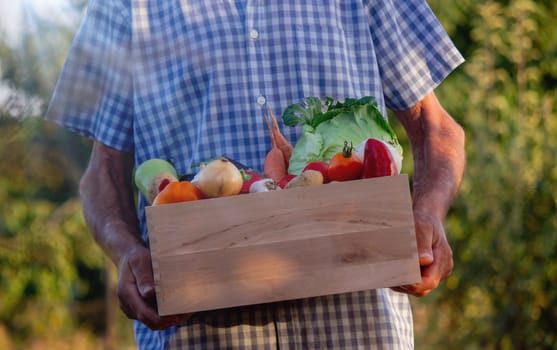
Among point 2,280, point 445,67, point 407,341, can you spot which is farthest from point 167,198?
point 2,280

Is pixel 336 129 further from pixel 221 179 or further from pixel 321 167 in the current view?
pixel 221 179

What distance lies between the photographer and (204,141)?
205cm

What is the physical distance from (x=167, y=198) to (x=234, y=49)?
0.51 metres

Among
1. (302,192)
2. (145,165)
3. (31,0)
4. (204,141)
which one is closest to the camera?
(302,192)

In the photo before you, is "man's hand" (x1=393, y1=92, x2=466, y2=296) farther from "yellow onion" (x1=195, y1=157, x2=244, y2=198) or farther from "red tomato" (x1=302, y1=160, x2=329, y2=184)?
"yellow onion" (x1=195, y1=157, x2=244, y2=198)

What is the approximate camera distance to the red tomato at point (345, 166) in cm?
169

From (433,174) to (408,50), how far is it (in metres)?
0.31

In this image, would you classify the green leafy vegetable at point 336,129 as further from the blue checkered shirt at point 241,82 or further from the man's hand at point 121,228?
the man's hand at point 121,228

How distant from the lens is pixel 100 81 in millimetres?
Answer: 2244

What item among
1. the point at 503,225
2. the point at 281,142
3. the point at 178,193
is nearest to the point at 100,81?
the point at 281,142

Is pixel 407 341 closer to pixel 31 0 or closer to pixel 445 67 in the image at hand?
pixel 445 67

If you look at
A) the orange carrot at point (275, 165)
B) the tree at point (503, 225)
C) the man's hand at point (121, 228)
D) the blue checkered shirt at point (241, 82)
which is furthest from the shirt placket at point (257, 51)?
the tree at point (503, 225)

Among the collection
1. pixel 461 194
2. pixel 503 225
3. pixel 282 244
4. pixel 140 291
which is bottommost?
pixel 503 225

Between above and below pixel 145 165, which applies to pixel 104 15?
above
